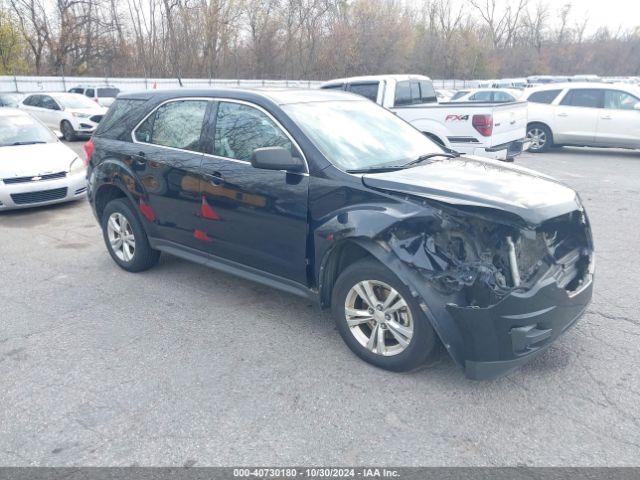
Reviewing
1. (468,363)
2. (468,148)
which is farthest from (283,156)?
(468,148)

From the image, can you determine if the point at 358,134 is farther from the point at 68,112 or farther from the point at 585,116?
the point at 68,112

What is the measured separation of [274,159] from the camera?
3.67 m

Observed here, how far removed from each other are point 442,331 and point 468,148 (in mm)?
7076

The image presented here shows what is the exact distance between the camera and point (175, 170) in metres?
4.62

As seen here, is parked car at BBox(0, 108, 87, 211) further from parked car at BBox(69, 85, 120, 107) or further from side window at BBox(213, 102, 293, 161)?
parked car at BBox(69, 85, 120, 107)

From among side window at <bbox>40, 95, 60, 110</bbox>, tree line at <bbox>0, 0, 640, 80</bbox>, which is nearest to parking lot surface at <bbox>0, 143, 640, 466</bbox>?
side window at <bbox>40, 95, 60, 110</bbox>

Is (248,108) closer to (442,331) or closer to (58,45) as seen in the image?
(442,331)

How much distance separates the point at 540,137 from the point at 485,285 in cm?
1263

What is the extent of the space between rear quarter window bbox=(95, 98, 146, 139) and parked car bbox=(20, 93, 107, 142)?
466 inches

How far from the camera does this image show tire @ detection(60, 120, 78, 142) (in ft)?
54.9

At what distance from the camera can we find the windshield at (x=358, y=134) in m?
3.90

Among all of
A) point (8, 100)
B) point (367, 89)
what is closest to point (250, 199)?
point (367, 89)

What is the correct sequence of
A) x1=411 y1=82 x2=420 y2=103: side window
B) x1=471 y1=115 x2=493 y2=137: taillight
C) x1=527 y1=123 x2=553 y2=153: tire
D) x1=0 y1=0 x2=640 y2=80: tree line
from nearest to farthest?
x1=471 y1=115 x2=493 y2=137: taillight
x1=411 y1=82 x2=420 y2=103: side window
x1=527 y1=123 x2=553 y2=153: tire
x1=0 y1=0 x2=640 y2=80: tree line

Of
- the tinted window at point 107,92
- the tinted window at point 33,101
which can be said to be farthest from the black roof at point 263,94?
the tinted window at point 107,92
